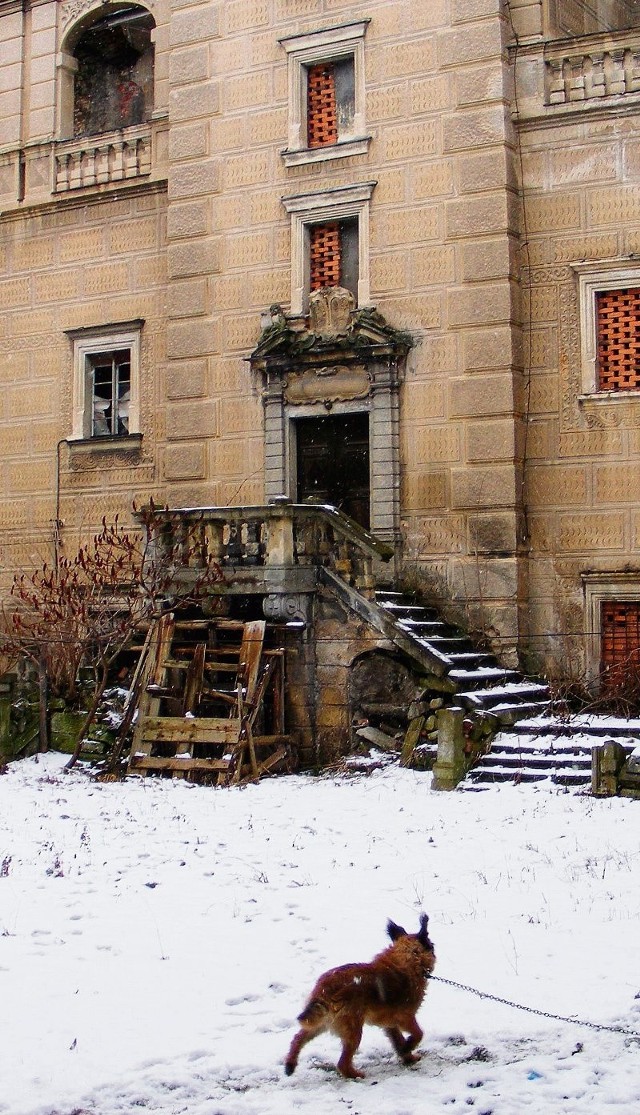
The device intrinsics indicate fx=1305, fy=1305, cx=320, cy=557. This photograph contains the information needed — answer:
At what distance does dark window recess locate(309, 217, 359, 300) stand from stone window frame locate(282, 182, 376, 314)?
0.36 feet

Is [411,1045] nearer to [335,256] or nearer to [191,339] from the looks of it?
[335,256]

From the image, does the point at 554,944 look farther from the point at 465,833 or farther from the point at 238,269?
the point at 238,269

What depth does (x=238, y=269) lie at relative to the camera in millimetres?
18688

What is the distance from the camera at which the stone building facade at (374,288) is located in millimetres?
16578

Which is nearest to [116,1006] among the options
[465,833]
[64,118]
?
[465,833]

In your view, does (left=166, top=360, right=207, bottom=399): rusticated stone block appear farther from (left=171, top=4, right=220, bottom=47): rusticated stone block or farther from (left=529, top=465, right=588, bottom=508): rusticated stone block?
(left=529, top=465, right=588, bottom=508): rusticated stone block

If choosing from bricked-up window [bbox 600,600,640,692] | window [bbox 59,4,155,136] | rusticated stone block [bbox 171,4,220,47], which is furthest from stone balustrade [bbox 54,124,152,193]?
bricked-up window [bbox 600,600,640,692]

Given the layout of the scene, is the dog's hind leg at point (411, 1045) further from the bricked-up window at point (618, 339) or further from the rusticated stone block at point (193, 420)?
the rusticated stone block at point (193, 420)

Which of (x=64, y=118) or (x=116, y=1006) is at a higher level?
(x=64, y=118)

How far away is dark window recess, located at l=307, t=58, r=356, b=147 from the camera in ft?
59.4

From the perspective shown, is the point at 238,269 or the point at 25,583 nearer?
the point at 238,269

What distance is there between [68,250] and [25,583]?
5.37 meters

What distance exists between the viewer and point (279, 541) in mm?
15242

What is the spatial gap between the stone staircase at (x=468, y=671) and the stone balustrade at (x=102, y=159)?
8.32 metres
